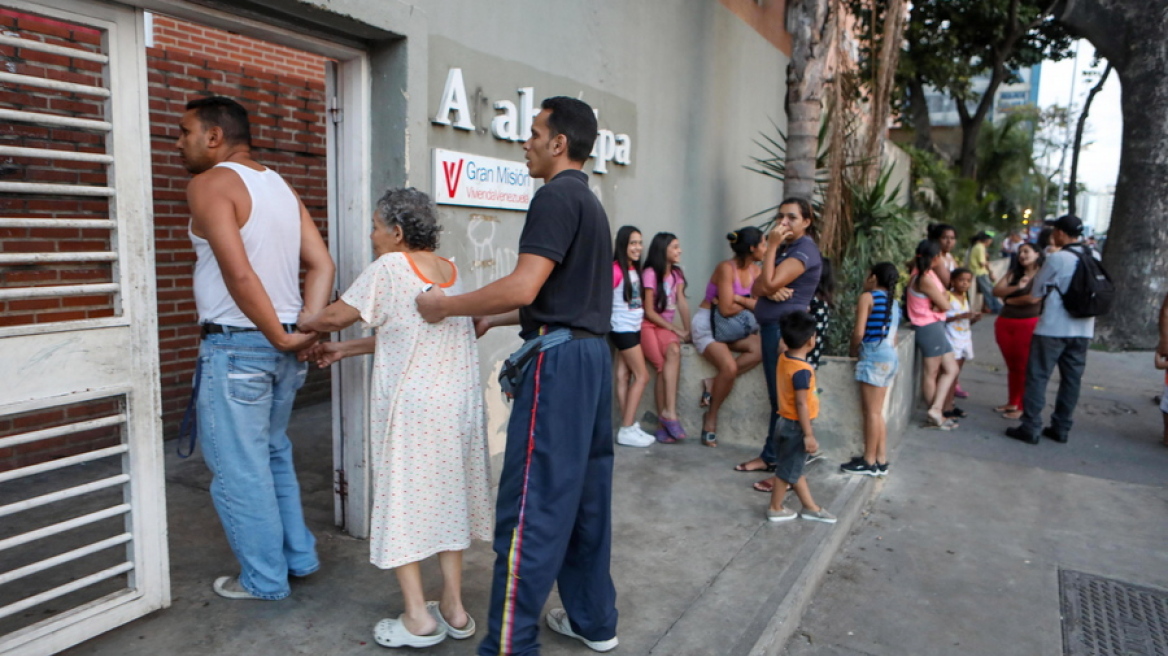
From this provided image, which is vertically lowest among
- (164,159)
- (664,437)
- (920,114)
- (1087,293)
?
(664,437)

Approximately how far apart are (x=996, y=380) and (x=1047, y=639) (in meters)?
6.45

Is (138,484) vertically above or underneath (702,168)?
underneath

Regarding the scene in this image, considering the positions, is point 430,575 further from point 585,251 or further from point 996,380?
point 996,380

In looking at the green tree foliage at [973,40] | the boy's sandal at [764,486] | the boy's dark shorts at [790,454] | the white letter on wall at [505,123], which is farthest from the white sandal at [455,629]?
the green tree foliage at [973,40]

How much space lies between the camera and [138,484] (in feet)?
9.74

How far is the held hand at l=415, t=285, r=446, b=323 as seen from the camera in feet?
8.98

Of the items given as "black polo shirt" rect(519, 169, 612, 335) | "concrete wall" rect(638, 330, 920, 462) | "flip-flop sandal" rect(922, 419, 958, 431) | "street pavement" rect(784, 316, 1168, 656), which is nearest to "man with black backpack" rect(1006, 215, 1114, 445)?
"street pavement" rect(784, 316, 1168, 656)

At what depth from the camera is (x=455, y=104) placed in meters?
4.13

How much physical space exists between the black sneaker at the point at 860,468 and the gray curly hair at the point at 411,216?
3.69m

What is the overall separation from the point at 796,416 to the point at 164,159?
4.49m

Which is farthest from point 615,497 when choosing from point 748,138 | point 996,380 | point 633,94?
point 996,380

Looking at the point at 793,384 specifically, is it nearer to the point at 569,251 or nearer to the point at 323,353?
the point at 569,251

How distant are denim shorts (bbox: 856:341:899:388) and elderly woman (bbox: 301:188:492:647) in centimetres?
326

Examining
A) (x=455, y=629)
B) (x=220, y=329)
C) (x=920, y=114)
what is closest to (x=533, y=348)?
(x=455, y=629)
